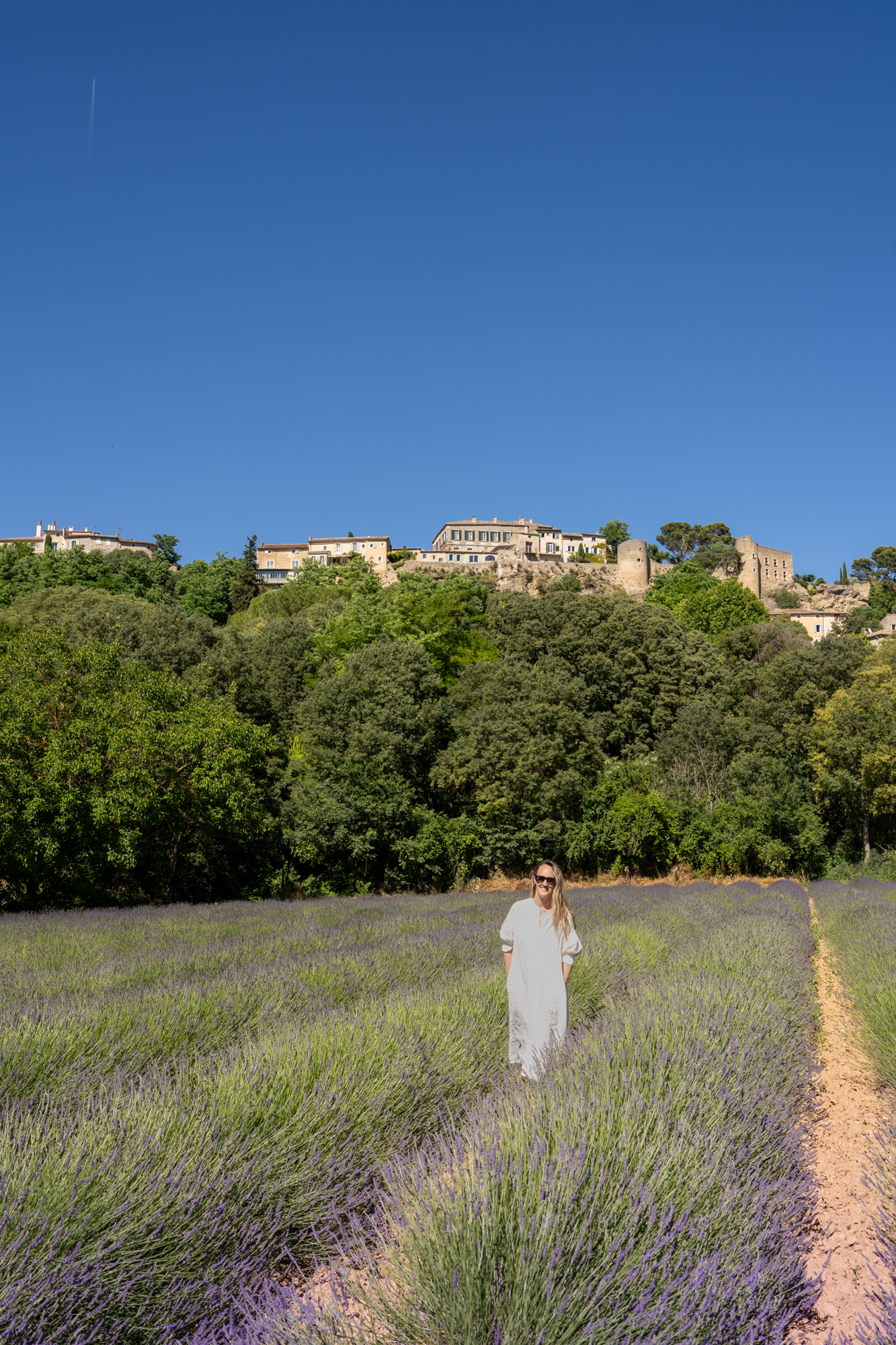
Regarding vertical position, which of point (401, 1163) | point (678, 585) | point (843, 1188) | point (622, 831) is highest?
point (678, 585)

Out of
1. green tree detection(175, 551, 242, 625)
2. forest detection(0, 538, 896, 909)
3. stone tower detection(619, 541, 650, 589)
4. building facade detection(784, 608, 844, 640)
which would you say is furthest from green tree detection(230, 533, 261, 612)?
building facade detection(784, 608, 844, 640)

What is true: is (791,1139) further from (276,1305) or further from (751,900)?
(751,900)

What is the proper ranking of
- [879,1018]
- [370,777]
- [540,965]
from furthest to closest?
[370,777]
[879,1018]
[540,965]

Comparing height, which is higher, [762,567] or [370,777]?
[762,567]

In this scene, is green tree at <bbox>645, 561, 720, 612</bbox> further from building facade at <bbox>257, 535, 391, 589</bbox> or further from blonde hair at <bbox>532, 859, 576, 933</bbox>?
blonde hair at <bbox>532, 859, 576, 933</bbox>

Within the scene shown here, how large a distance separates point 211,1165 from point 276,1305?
841mm

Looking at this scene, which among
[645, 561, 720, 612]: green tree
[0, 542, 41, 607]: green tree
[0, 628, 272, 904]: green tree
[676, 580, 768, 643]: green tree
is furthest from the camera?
[645, 561, 720, 612]: green tree

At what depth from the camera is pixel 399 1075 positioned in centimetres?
403

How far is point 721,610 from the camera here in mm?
63781

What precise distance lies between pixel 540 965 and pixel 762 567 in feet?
341

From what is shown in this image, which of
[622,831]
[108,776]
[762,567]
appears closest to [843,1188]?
[108,776]

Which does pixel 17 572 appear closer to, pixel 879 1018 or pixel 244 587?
pixel 244 587

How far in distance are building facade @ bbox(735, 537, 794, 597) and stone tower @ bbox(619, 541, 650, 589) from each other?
50.7ft

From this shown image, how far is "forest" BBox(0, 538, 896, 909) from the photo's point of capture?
57.4ft
